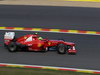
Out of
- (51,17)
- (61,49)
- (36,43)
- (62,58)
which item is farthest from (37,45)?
(51,17)

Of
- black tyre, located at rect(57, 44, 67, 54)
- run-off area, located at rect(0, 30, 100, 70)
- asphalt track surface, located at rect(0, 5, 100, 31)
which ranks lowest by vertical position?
run-off area, located at rect(0, 30, 100, 70)

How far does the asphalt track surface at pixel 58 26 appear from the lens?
34.2 ft

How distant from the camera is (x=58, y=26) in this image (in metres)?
14.2

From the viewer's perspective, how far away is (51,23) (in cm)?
1451

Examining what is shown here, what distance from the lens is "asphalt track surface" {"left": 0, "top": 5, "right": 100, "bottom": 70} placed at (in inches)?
411

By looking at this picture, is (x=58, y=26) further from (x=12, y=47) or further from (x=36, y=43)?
(x=12, y=47)

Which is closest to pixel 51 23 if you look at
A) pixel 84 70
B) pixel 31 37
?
pixel 31 37

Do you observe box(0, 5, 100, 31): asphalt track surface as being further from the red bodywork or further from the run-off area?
the red bodywork

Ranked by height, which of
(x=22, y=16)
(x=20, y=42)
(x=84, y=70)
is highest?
(x=22, y=16)

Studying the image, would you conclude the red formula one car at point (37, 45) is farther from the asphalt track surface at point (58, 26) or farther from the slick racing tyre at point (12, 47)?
the asphalt track surface at point (58, 26)

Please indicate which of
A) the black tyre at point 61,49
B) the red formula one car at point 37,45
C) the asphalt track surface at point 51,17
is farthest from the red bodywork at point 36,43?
the asphalt track surface at point 51,17

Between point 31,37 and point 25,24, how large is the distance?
144 inches

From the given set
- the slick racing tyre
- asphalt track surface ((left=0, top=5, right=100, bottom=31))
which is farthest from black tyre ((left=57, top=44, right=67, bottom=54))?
asphalt track surface ((left=0, top=5, right=100, bottom=31))

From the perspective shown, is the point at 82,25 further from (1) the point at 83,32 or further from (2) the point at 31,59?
(2) the point at 31,59
